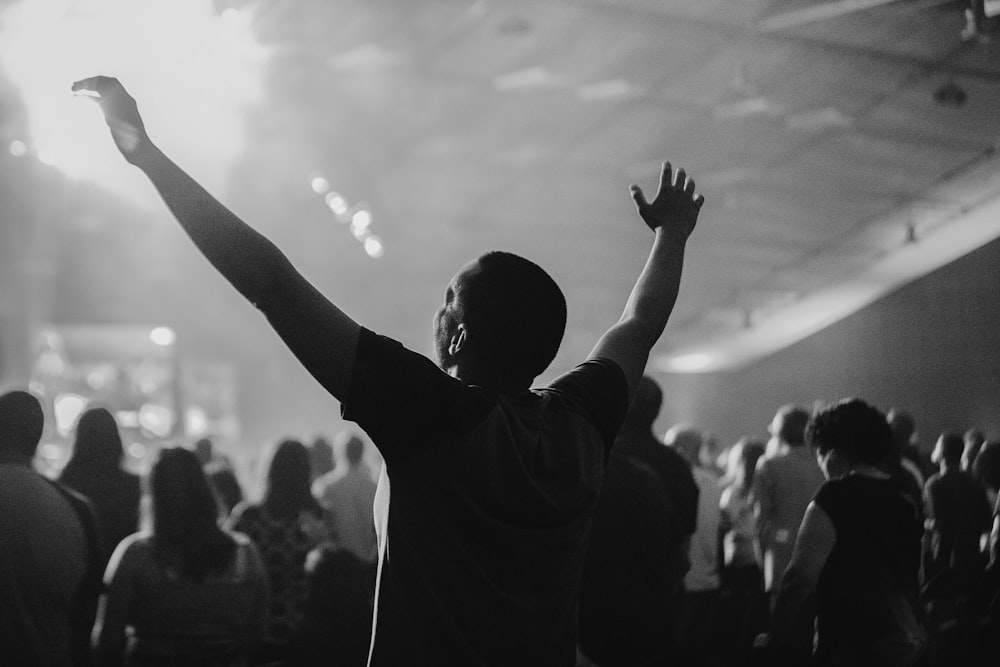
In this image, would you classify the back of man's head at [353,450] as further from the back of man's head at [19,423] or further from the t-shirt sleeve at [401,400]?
the t-shirt sleeve at [401,400]

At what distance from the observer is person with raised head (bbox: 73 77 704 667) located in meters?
1.11

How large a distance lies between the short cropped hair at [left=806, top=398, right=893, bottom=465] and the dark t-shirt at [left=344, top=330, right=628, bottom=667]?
1.86 metres

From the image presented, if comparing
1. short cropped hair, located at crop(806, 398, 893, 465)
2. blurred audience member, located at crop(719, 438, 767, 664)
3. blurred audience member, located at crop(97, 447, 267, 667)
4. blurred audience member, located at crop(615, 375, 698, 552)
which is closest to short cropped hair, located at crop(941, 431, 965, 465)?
blurred audience member, located at crop(719, 438, 767, 664)

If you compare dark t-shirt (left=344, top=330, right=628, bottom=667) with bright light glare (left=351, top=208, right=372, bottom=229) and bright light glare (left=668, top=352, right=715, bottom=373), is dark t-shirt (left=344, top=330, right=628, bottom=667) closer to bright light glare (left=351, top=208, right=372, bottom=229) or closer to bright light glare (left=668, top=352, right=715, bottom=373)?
bright light glare (left=351, top=208, right=372, bottom=229)

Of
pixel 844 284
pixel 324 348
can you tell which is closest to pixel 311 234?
pixel 844 284

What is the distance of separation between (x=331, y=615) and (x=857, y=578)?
2.01m

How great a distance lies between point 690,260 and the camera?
14.6 metres

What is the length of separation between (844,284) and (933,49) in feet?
15.4

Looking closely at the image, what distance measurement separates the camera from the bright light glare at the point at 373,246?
1462 cm

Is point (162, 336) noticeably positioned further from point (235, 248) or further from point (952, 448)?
point (235, 248)

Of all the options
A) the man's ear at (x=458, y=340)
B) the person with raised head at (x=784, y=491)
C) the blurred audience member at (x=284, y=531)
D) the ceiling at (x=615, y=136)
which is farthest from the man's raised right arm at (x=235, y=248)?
the ceiling at (x=615, y=136)

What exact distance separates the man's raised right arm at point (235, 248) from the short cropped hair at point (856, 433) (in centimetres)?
220

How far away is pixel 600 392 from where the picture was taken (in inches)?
57.1

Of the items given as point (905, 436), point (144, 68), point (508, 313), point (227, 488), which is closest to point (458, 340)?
point (508, 313)
